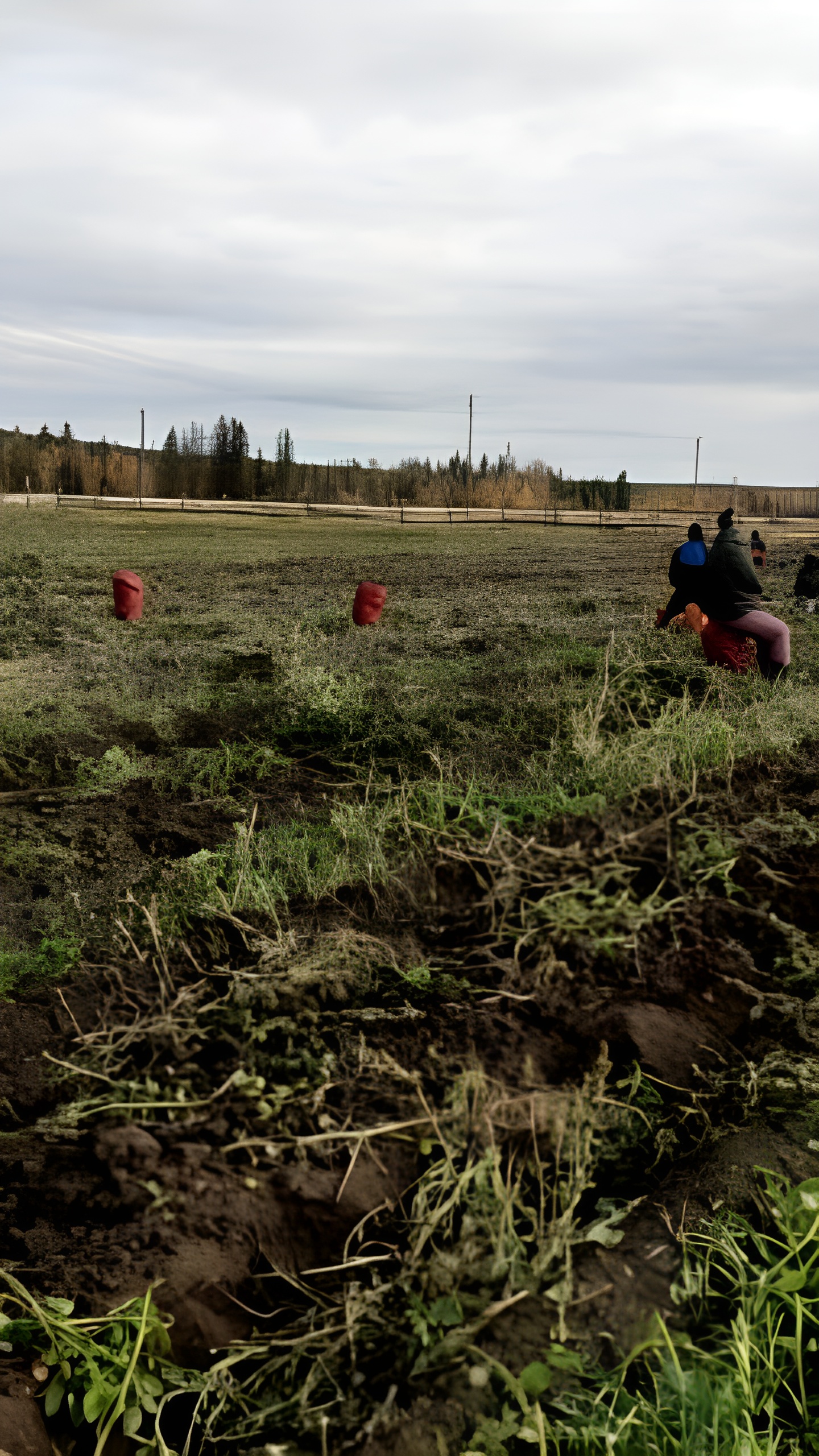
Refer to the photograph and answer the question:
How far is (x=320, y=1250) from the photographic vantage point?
215 cm

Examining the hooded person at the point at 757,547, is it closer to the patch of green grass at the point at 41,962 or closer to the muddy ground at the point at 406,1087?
the muddy ground at the point at 406,1087

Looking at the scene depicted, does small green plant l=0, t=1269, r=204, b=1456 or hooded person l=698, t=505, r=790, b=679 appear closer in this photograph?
small green plant l=0, t=1269, r=204, b=1456

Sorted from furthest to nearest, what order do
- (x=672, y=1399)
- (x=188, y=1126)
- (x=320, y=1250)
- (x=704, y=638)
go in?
(x=704, y=638)
(x=188, y=1126)
(x=320, y=1250)
(x=672, y=1399)

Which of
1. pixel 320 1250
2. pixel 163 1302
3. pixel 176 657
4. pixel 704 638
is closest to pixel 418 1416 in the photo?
pixel 320 1250

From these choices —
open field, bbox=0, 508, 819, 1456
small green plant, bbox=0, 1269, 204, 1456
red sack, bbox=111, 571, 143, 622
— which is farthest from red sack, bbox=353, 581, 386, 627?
small green plant, bbox=0, 1269, 204, 1456

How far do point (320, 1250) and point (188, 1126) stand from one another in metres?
0.42

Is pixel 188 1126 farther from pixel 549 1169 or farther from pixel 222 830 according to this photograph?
pixel 222 830

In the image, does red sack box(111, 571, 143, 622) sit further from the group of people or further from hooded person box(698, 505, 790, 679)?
hooded person box(698, 505, 790, 679)

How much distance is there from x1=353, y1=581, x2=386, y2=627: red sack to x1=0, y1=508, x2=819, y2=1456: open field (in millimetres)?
2987

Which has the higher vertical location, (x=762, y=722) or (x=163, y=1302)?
(x=762, y=722)

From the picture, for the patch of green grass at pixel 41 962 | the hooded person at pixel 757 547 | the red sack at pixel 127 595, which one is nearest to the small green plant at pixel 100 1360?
the patch of green grass at pixel 41 962

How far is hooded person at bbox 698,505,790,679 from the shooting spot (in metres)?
5.52

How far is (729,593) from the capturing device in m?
5.60

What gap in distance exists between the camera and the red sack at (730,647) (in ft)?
18.6
